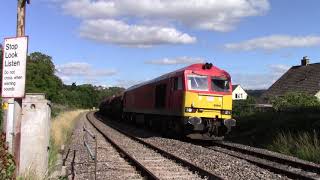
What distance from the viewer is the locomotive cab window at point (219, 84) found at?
21634 mm

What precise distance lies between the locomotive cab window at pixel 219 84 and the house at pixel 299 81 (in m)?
38.8

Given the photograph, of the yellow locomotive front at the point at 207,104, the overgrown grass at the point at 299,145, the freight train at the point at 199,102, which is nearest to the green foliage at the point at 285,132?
the overgrown grass at the point at 299,145

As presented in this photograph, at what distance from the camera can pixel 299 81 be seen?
6488cm

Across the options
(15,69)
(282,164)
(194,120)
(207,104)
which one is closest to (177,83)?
(207,104)

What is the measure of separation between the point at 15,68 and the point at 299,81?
197 feet

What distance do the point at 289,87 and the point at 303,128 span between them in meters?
45.3

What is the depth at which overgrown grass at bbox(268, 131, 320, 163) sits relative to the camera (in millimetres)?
16109

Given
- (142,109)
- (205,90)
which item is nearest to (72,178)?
(205,90)

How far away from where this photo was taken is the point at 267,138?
2175cm

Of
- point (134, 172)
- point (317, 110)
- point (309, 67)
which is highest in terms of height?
point (309, 67)

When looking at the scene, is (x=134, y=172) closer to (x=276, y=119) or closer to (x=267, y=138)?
(x=267, y=138)

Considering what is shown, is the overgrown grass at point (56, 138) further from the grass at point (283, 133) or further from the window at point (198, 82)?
the grass at point (283, 133)

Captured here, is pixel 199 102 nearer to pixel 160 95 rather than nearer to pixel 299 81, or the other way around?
pixel 160 95

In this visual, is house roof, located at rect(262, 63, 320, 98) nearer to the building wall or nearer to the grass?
the grass
